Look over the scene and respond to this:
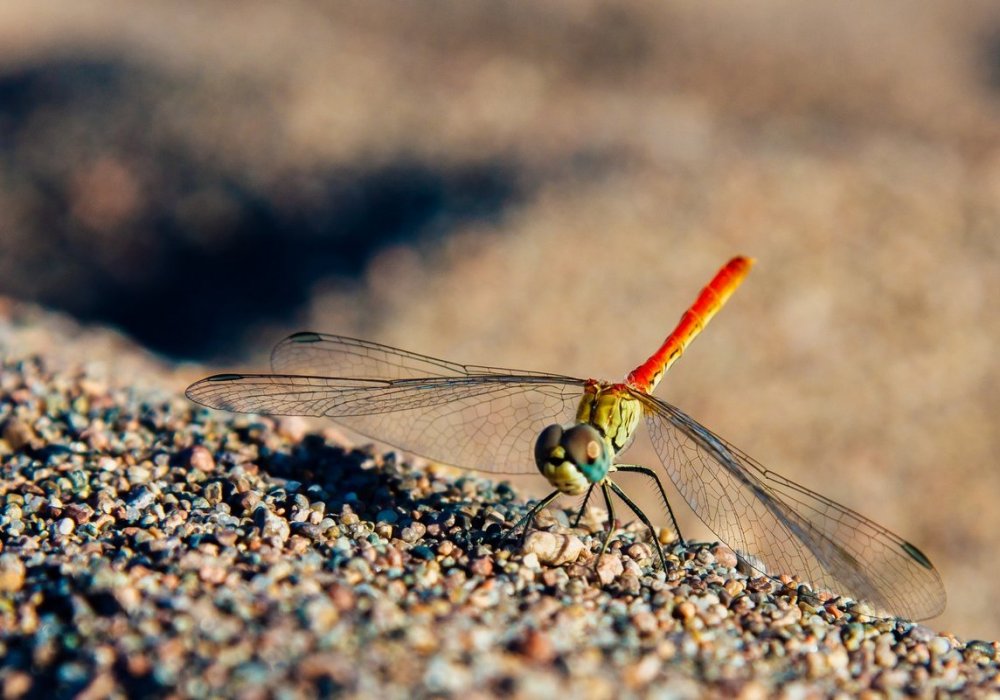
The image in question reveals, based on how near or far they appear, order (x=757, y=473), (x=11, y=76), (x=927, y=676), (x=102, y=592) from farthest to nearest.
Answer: (x=11, y=76) < (x=757, y=473) < (x=927, y=676) < (x=102, y=592)

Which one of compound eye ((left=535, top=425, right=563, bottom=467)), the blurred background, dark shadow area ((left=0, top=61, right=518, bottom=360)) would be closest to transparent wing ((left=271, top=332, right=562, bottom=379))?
compound eye ((left=535, top=425, right=563, bottom=467))

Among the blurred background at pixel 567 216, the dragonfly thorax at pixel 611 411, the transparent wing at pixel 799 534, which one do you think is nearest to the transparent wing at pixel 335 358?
the dragonfly thorax at pixel 611 411

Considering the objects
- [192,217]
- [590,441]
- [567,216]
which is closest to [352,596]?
[590,441]

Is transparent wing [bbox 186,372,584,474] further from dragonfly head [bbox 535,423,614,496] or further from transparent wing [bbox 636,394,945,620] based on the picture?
transparent wing [bbox 636,394,945,620]

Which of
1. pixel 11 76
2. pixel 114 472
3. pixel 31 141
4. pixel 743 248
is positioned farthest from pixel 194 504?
pixel 11 76

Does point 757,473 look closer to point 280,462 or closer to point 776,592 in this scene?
point 776,592
